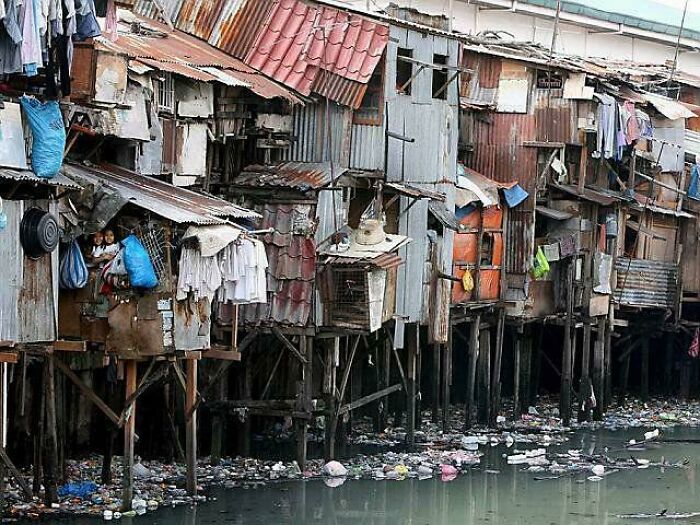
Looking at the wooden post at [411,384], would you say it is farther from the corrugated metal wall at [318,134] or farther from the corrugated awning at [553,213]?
the corrugated awning at [553,213]

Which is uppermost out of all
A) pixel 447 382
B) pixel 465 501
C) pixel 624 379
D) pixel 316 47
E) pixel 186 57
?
pixel 316 47

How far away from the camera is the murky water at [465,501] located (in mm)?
20750

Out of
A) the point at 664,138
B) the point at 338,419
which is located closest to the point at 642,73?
the point at 664,138

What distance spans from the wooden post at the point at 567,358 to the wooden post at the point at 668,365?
5047 millimetres

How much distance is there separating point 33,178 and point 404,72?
30.1 feet

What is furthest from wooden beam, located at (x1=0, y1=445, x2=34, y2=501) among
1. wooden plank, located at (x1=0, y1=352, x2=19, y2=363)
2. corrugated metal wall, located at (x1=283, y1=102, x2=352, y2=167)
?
corrugated metal wall, located at (x1=283, y1=102, x2=352, y2=167)

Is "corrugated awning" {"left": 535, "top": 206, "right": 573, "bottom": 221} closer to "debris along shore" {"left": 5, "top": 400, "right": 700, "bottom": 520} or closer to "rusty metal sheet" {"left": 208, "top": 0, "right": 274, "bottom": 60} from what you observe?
"debris along shore" {"left": 5, "top": 400, "right": 700, "bottom": 520}

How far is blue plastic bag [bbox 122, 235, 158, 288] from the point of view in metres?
18.9

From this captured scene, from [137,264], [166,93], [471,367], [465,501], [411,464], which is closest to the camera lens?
[137,264]

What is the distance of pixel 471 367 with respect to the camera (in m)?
28.7

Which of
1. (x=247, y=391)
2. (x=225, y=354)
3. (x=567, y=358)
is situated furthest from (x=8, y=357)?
(x=567, y=358)

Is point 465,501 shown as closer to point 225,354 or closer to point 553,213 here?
point 225,354

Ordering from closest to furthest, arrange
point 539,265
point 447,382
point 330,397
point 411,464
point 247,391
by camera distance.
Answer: point 330,397
point 247,391
point 411,464
point 447,382
point 539,265

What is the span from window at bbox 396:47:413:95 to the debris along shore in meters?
5.70
